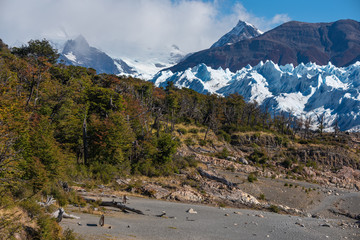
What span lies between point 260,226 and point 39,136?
16.7 meters

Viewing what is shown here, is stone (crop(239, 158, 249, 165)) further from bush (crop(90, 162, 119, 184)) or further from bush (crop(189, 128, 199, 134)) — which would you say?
bush (crop(90, 162, 119, 184))

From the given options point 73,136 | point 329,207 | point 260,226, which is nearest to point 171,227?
point 260,226

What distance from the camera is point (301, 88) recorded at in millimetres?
145250

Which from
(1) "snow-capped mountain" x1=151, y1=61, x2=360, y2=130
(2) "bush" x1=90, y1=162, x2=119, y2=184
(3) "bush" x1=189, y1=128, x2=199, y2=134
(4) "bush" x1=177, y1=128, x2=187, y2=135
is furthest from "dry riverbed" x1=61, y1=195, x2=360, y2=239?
(1) "snow-capped mountain" x1=151, y1=61, x2=360, y2=130

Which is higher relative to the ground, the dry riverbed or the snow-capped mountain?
the snow-capped mountain

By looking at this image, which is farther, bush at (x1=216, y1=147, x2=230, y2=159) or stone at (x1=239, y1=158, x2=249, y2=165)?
bush at (x1=216, y1=147, x2=230, y2=159)

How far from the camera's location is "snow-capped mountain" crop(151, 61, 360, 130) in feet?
406

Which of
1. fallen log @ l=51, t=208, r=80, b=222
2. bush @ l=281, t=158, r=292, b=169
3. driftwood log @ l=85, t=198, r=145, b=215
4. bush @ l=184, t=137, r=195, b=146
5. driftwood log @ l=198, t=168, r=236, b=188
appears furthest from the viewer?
bush @ l=184, t=137, r=195, b=146

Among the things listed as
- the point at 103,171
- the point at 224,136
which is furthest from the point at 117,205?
the point at 224,136

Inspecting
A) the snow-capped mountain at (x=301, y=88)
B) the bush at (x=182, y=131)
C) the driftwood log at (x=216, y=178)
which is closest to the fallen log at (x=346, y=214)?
the driftwood log at (x=216, y=178)

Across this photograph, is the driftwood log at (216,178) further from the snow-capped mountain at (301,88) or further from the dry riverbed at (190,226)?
the snow-capped mountain at (301,88)

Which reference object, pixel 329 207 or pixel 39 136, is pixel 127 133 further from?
pixel 329 207

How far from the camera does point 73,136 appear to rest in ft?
87.9

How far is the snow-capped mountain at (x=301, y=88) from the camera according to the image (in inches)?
4873
